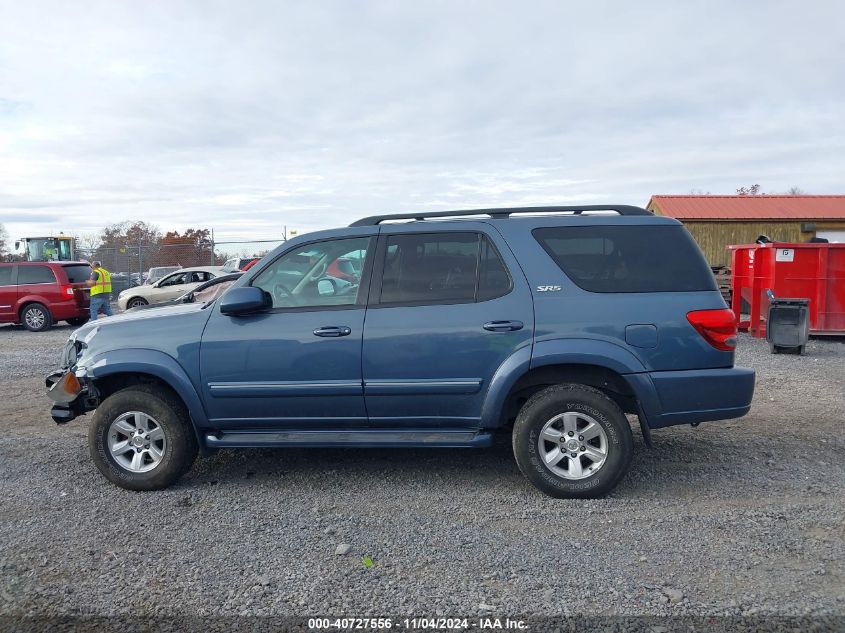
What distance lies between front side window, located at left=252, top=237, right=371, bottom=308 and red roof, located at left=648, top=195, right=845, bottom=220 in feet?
64.8

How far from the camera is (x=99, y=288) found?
1453 cm

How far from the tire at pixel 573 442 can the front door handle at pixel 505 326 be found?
46 cm

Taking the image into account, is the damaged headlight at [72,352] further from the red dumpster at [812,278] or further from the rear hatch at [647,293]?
the red dumpster at [812,278]

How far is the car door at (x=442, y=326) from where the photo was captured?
4.31 m

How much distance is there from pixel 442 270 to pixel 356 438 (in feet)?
4.14

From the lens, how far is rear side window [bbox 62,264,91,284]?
15250 mm

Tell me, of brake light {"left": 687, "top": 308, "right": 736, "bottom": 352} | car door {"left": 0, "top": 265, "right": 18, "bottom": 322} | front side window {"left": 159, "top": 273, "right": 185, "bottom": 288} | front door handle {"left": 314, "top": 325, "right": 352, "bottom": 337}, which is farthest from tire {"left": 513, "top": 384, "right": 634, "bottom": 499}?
front side window {"left": 159, "top": 273, "right": 185, "bottom": 288}

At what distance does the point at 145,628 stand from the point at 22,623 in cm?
57

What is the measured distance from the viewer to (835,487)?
4492 millimetres

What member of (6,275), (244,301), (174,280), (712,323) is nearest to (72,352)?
(244,301)

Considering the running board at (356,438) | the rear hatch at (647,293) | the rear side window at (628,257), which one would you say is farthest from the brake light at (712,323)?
the running board at (356,438)

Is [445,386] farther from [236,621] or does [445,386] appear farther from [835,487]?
[835,487]

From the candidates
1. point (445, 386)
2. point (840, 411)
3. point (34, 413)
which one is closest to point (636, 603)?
point (445, 386)

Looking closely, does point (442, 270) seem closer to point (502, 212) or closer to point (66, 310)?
point (502, 212)
